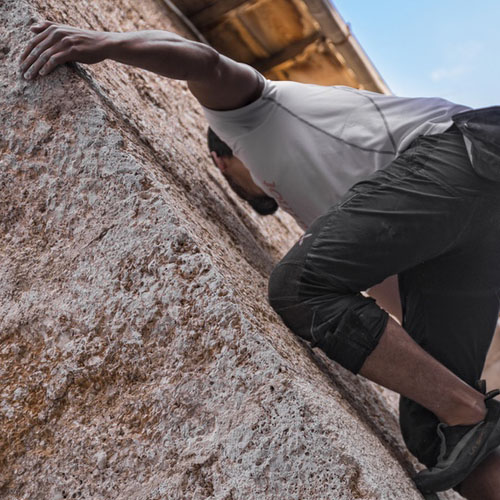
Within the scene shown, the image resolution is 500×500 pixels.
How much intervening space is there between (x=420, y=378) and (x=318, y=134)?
1.90 ft

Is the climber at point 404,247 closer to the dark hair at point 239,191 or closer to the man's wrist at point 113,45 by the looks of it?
the man's wrist at point 113,45

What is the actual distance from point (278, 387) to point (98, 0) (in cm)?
160

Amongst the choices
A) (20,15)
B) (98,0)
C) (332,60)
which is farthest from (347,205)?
(332,60)

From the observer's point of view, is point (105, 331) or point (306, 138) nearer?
point (105, 331)

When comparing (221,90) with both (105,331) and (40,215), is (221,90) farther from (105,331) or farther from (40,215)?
(105,331)

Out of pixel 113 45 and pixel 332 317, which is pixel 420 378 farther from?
pixel 113 45

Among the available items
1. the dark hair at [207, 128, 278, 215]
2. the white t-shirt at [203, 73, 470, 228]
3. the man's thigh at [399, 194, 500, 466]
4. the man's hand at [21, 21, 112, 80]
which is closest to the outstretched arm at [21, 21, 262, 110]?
the man's hand at [21, 21, 112, 80]

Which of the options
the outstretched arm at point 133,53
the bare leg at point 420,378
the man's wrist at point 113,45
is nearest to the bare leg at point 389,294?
the bare leg at point 420,378

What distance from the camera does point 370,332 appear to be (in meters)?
1.07

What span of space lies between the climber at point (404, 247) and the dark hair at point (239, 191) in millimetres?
303

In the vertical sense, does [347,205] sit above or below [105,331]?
below

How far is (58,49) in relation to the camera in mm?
1095

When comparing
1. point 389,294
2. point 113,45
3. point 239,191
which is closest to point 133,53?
point 113,45

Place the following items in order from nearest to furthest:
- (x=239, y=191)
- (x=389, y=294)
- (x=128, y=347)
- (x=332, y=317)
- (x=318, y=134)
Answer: (x=128, y=347) → (x=332, y=317) → (x=318, y=134) → (x=389, y=294) → (x=239, y=191)
